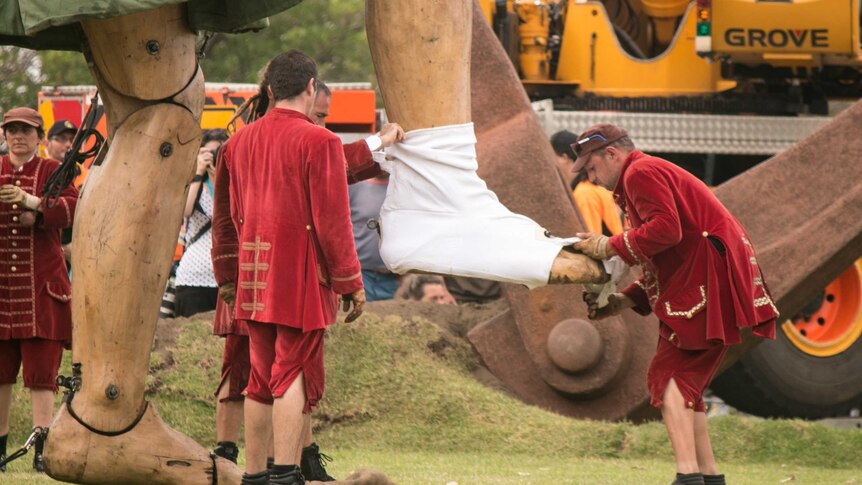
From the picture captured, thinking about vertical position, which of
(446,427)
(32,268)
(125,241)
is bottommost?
(446,427)

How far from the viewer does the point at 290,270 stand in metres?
5.03

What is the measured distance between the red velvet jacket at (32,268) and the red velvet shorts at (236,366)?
3.08 feet

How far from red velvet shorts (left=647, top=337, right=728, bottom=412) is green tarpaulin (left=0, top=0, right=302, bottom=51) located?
87.9 inches

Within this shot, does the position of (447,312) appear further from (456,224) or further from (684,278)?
(456,224)

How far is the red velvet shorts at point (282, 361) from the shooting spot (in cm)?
504

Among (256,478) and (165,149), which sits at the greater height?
(165,149)

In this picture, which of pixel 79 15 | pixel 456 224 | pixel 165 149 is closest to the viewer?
pixel 79 15

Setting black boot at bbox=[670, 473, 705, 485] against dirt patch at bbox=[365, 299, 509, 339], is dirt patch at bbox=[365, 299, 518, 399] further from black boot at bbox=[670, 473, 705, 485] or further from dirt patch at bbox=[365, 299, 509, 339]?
black boot at bbox=[670, 473, 705, 485]

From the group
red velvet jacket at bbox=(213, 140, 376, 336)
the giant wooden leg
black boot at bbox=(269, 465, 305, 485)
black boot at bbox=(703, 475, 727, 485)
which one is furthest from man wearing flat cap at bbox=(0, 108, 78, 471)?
black boot at bbox=(703, 475, 727, 485)

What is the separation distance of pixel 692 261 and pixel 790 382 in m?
4.34

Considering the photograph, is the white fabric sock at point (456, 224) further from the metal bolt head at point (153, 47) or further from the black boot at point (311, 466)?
the black boot at point (311, 466)

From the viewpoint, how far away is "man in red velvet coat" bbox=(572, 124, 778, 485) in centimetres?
568

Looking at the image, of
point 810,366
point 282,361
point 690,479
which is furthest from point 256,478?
point 810,366

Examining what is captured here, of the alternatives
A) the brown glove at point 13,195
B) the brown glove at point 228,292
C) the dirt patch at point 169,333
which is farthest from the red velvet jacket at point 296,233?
the dirt patch at point 169,333
